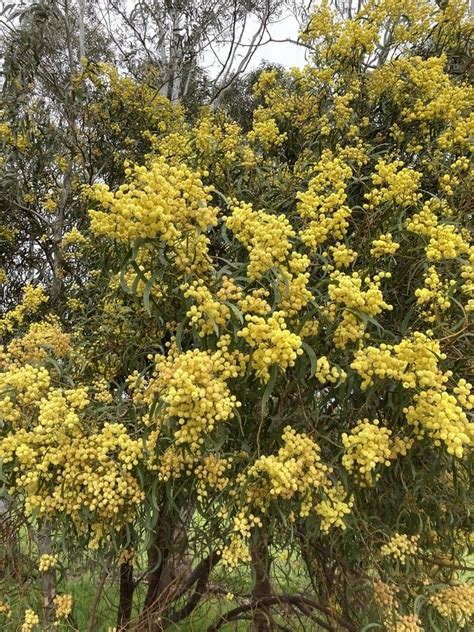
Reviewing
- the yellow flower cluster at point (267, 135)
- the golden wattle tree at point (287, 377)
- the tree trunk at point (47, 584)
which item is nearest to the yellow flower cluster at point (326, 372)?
the golden wattle tree at point (287, 377)

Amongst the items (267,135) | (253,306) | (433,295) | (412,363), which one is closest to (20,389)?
(253,306)

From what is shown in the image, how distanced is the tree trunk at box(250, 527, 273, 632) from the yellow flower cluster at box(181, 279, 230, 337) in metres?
0.69

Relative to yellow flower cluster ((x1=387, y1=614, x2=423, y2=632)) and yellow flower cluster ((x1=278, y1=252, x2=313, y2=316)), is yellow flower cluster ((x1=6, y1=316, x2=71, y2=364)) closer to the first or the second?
yellow flower cluster ((x1=278, y1=252, x2=313, y2=316))

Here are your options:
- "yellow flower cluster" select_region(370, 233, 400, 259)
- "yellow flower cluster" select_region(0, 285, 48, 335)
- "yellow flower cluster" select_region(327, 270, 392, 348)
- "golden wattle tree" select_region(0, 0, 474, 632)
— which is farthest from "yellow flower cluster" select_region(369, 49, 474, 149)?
"yellow flower cluster" select_region(0, 285, 48, 335)

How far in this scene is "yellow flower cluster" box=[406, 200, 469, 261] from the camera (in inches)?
56.5

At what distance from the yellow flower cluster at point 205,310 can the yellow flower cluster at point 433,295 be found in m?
0.54

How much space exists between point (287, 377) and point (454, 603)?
960 mm

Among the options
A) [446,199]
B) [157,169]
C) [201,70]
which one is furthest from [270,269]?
[201,70]

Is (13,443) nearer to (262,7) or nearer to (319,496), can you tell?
(319,496)

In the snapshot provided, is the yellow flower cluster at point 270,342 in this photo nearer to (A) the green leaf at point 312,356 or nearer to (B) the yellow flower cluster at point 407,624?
(A) the green leaf at point 312,356

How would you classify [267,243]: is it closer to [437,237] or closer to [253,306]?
[253,306]

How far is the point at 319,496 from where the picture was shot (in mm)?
1449

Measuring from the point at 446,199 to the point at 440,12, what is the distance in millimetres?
1163

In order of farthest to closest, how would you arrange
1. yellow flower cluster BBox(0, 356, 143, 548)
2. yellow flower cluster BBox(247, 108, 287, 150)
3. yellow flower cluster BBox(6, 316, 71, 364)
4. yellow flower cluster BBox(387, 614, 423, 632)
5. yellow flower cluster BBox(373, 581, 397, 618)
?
1. yellow flower cluster BBox(247, 108, 287, 150)
2. yellow flower cluster BBox(6, 316, 71, 364)
3. yellow flower cluster BBox(373, 581, 397, 618)
4. yellow flower cluster BBox(387, 614, 423, 632)
5. yellow flower cluster BBox(0, 356, 143, 548)
